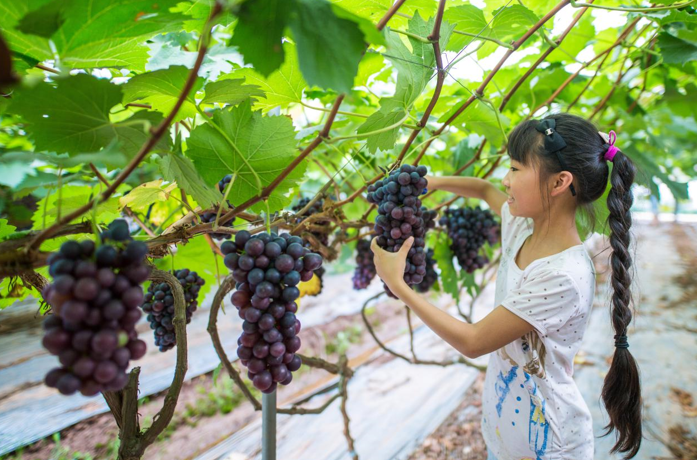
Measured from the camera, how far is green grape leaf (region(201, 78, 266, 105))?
0.52 m

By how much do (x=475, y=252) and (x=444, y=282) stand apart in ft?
0.45

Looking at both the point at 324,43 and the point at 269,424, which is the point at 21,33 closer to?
the point at 324,43

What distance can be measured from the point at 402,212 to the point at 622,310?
0.57m

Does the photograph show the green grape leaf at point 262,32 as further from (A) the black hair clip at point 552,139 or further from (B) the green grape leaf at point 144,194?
(A) the black hair clip at point 552,139

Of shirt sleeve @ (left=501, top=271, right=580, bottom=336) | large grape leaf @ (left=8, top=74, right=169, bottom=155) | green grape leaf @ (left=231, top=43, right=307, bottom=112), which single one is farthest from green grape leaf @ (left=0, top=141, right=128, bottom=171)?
shirt sleeve @ (left=501, top=271, right=580, bottom=336)

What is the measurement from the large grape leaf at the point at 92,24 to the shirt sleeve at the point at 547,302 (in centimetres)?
75

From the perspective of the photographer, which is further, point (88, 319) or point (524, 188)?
point (524, 188)

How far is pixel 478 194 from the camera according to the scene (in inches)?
44.1

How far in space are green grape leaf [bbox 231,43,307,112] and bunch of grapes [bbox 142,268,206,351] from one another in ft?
1.33

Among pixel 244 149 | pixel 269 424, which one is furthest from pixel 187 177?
pixel 269 424

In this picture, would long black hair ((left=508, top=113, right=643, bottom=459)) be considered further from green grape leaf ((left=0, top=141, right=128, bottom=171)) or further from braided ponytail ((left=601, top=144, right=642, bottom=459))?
green grape leaf ((left=0, top=141, right=128, bottom=171))

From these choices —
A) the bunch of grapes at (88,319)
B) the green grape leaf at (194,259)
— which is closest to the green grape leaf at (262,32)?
the bunch of grapes at (88,319)

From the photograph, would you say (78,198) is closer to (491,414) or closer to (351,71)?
(351,71)

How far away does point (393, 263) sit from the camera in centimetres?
74
